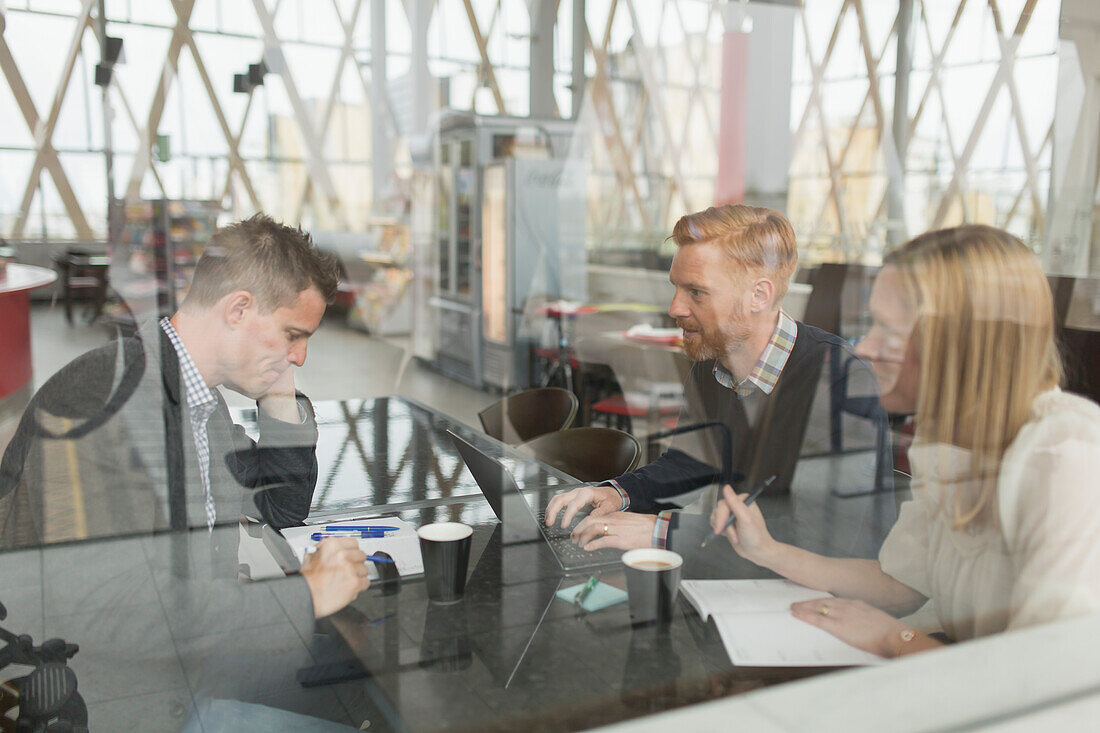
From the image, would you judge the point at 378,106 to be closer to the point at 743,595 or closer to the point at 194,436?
the point at 194,436

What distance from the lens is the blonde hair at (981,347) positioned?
99 centimetres

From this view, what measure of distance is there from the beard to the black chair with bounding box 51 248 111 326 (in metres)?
1.40

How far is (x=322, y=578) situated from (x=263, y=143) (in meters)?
2.08

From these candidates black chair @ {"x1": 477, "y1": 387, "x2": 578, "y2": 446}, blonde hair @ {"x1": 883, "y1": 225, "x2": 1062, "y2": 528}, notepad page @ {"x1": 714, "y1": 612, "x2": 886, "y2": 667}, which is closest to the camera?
notepad page @ {"x1": 714, "y1": 612, "x2": 886, "y2": 667}

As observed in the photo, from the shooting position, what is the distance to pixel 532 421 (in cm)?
266

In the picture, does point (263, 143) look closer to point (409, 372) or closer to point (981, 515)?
point (409, 372)

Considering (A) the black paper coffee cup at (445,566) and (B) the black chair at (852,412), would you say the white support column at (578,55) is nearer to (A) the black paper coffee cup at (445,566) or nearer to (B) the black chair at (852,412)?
(B) the black chair at (852,412)

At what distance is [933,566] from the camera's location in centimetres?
109

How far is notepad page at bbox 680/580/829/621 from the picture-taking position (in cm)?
103

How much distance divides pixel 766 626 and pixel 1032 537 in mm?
320

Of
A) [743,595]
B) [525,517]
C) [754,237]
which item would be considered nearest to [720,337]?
[754,237]

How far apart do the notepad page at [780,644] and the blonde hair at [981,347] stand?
27cm

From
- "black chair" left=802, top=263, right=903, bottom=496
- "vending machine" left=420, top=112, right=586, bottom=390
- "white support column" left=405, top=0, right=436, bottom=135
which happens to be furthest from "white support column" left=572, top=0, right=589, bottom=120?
"black chair" left=802, top=263, right=903, bottom=496

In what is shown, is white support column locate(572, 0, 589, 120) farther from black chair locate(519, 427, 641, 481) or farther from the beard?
the beard
